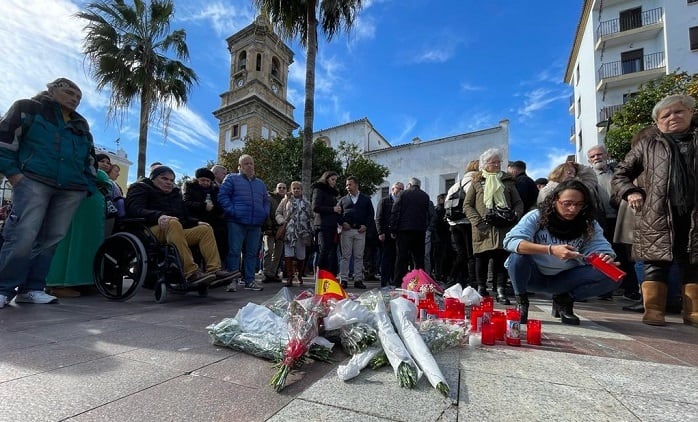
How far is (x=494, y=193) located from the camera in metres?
3.99

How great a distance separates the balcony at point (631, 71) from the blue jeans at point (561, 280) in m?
23.7

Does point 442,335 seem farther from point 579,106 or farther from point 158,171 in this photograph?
point 579,106

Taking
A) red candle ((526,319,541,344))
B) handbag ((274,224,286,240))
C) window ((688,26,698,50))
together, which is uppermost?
window ((688,26,698,50))

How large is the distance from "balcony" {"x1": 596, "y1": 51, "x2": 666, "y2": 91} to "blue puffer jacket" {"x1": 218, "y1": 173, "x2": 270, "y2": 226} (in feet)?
78.4

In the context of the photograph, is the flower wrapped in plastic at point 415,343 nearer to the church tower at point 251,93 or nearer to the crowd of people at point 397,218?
the crowd of people at point 397,218

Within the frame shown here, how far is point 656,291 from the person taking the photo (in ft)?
9.26

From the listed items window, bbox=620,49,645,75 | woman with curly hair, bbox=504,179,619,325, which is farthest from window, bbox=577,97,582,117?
woman with curly hair, bbox=504,179,619,325

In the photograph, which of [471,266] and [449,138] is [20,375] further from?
[449,138]

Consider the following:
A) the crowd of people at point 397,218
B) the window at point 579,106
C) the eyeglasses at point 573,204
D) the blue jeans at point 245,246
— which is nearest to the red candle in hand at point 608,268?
the crowd of people at point 397,218

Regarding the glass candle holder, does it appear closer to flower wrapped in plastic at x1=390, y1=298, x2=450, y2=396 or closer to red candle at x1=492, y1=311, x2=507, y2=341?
red candle at x1=492, y1=311, x2=507, y2=341

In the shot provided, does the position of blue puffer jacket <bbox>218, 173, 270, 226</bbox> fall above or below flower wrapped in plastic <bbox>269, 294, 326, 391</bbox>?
above

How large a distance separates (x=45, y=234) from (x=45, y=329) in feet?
5.09

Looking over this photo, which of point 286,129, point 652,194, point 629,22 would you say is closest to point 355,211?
point 652,194

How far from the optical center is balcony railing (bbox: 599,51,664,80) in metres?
20.3
